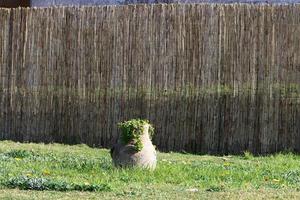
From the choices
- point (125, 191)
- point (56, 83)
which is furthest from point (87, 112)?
point (125, 191)

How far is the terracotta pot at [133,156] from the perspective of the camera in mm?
9914

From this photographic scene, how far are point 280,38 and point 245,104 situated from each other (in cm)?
125

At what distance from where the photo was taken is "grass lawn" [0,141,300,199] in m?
8.24

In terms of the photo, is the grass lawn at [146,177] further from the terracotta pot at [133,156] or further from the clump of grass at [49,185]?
the terracotta pot at [133,156]

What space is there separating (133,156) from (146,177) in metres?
0.57

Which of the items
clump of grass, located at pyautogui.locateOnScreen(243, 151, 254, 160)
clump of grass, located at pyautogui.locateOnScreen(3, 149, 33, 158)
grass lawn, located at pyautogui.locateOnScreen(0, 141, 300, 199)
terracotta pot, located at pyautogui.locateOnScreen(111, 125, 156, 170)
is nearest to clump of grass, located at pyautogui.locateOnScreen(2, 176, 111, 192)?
grass lawn, located at pyautogui.locateOnScreen(0, 141, 300, 199)

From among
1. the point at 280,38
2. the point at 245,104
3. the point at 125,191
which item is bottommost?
the point at 125,191

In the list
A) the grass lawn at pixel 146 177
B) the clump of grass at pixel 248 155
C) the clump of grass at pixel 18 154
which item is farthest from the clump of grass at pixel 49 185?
the clump of grass at pixel 248 155

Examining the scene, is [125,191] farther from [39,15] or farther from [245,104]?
[39,15]

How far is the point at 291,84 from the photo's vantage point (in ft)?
41.6

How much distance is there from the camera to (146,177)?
9.42 m

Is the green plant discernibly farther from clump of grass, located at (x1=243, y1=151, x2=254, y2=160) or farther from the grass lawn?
clump of grass, located at (x1=243, y1=151, x2=254, y2=160)

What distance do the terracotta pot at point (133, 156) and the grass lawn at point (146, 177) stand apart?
0.13 m

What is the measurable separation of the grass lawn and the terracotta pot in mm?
134
